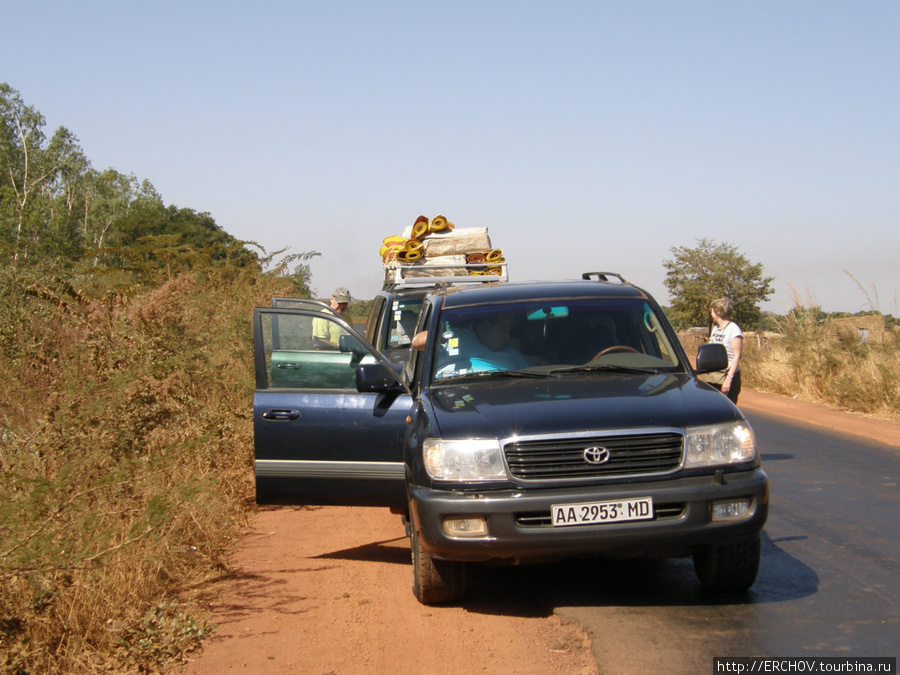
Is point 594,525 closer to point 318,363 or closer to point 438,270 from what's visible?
point 318,363

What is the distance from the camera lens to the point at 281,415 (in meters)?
5.85

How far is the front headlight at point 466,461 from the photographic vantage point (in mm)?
4523

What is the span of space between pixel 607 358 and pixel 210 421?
150 inches

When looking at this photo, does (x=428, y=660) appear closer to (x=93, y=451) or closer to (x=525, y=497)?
(x=525, y=497)

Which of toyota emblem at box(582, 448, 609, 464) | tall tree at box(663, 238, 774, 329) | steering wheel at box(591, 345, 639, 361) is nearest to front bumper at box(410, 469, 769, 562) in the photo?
toyota emblem at box(582, 448, 609, 464)

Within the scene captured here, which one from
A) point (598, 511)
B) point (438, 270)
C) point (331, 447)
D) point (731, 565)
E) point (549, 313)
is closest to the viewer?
point (598, 511)

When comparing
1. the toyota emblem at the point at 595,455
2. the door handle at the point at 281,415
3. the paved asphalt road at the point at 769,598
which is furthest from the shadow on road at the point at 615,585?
the door handle at the point at 281,415

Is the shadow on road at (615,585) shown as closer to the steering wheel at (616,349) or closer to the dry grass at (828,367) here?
the steering wheel at (616,349)

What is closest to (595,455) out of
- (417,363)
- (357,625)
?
(357,625)

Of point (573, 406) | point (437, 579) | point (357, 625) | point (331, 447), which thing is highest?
point (573, 406)

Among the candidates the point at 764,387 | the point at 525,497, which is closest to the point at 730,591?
the point at 525,497

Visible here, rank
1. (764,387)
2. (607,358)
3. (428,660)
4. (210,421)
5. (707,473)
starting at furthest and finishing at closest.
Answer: (764,387)
(210,421)
(607,358)
(707,473)
(428,660)

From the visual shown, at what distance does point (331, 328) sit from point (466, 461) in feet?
9.49

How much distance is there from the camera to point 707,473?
454 centimetres
